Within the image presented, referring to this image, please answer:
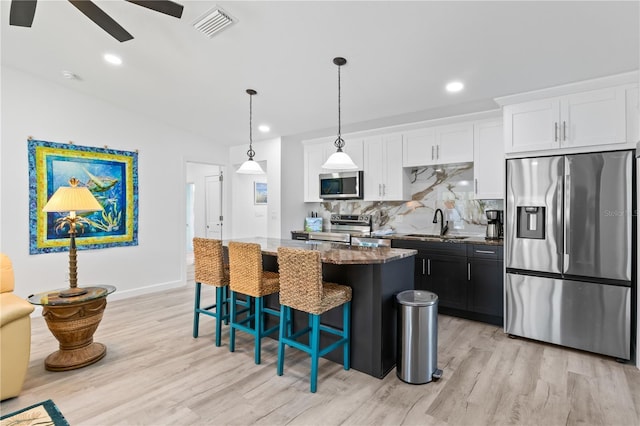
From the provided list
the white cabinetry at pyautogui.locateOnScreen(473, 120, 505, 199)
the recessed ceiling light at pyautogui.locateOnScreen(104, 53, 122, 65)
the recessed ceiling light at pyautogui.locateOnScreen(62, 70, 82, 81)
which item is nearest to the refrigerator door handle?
the white cabinetry at pyautogui.locateOnScreen(473, 120, 505, 199)

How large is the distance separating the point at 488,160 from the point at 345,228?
2377mm

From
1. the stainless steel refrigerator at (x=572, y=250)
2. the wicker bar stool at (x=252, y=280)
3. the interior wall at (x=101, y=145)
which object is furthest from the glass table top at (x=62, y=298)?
the stainless steel refrigerator at (x=572, y=250)

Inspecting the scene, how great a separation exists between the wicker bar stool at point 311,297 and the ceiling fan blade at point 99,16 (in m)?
1.97

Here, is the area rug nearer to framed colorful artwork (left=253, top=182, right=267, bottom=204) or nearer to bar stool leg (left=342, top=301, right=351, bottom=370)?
bar stool leg (left=342, top=301, right=351, bottom=370)

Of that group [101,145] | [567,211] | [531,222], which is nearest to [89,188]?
[101,145]

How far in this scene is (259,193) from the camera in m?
7.21

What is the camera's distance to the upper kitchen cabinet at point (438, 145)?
4.15 meters

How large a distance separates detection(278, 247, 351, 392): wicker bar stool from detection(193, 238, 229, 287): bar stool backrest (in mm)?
868

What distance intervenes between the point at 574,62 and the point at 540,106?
54 cm

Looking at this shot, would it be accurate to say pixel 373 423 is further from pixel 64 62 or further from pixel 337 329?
pixel 64 62

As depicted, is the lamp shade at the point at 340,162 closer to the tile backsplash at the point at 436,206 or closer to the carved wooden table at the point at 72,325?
the tile backsplash at the point at 436,206

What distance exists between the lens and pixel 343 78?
3523 millimetres

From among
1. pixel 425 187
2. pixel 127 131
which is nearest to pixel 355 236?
pixel 425 187

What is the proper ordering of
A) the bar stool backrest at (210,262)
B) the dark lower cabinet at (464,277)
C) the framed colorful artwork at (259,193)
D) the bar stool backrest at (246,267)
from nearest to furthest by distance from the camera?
the bar stool backrest at (246,267)
the bar stool backrest at (210,262)
the dark lower cabinet at (464,277)
the framed colorful artwork at (259,193)
